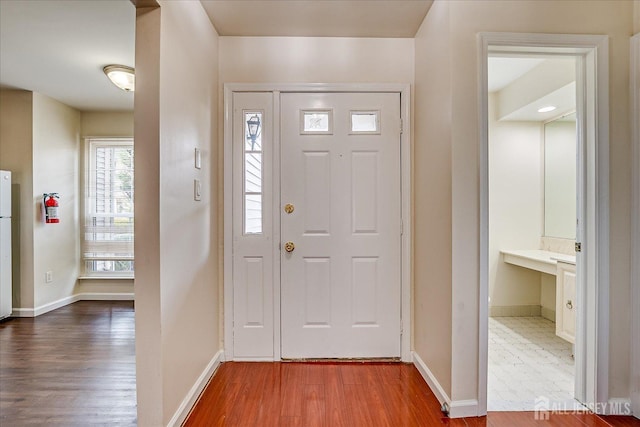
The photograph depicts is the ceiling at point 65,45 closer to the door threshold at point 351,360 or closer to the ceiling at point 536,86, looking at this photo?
the door threshold at point 351,360

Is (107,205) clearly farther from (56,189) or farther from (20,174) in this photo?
(20,174)

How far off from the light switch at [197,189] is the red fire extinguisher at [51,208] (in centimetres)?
296

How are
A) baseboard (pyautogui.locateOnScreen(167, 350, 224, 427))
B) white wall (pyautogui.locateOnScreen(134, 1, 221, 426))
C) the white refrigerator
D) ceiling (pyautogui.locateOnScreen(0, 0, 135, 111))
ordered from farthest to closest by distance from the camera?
the white refrigerator
ceiling (pyautogui.locateOnScreen(0, 0, 135, 111))
baseboard (pyautogui.locateOnScreen(167, 350, 224, 427))
white wall (pyautogui.locateOnScreen(134, 1, 221, 426))

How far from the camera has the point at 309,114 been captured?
8.39 feet

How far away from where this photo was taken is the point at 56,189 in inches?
161

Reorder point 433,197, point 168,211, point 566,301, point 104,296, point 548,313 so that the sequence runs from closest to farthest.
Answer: point 168,211, point 433,197, point 566,301, point 548,313, point 104,296

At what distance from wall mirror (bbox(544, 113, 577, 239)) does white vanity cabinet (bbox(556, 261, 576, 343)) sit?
76cm

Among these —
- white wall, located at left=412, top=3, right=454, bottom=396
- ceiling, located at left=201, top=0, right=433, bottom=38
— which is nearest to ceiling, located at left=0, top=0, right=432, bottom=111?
ceiling, located at left=201, top=0, right=433, bottom=38

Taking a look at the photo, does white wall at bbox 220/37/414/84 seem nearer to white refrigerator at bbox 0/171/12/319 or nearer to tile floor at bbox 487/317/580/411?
tile floor at bbox 487/317/580/411

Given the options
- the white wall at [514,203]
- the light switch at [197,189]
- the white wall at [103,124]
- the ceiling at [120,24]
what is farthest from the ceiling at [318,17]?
the white wall at [103,124]

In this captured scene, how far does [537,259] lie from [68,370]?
3.97 metres

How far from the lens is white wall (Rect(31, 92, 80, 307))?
3857 millimetres

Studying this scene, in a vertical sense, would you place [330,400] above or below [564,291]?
below

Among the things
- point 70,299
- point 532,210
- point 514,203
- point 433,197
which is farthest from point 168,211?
point 70,299
